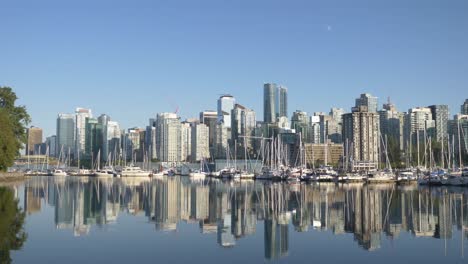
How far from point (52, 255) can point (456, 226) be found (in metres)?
21.0

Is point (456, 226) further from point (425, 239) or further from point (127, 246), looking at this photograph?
point (127, 246)

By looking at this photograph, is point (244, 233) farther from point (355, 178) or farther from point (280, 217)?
point (355, 178)

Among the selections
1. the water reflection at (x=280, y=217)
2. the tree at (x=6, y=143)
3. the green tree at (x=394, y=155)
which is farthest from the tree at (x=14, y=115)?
the green tree at (x=394, y=155)

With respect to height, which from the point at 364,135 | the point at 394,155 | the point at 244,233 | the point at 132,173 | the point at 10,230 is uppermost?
the point at 364,135

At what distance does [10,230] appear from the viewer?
89.1 feet

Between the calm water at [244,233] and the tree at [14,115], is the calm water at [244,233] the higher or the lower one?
the lower one

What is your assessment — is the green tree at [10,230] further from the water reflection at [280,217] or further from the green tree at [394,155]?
the green tree at [394,155]

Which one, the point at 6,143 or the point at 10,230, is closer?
the point at 10,230

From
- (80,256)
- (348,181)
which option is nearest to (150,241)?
(80,256)

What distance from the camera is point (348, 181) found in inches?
3620

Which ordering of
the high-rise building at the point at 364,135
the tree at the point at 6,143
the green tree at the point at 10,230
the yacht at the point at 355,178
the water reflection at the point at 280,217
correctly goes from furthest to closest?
the high-rise building at the point at 364,135 → the yacht at the point at 355,178 → the tree at the point at 6,143 → the water reflection at the point at 280,217 → the green tree at the point at 10,230

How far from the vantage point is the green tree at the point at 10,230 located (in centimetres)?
2172

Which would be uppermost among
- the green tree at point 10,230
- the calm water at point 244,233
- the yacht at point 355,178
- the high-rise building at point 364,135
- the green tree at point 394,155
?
the high-rise building at point 364,135

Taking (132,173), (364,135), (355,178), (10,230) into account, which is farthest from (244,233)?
(364,135)
